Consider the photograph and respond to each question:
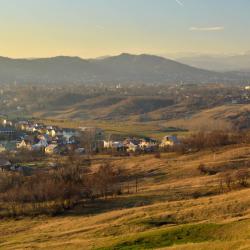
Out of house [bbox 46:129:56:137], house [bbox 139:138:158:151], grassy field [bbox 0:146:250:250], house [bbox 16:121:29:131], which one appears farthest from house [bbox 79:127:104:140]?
grassy field [bbox 0:146:250:250]

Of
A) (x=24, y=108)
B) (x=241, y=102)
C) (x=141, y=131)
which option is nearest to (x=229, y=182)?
(x=141, y=131)

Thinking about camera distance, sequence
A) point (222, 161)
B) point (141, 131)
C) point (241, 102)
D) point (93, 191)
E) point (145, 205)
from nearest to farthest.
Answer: point (145, 205) < point (93, 191) < point (222, 161) < point (141, 131) < point (241, 102)

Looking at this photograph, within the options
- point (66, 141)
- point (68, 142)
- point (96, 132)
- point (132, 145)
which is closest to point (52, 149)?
point (68, 142)

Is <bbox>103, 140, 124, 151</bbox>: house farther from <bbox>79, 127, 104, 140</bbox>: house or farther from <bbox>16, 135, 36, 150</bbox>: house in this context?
<bbox>16, 135, 36, 150</bbox>: house

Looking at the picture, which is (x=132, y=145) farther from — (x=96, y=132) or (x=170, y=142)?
(x=96, y=132)

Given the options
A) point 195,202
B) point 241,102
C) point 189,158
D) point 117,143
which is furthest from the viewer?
point 241,102

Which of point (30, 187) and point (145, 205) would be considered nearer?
point (145, 205)

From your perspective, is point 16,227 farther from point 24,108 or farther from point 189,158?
point 24,108
